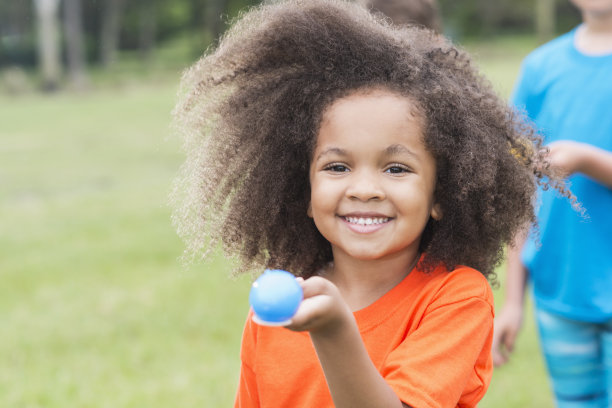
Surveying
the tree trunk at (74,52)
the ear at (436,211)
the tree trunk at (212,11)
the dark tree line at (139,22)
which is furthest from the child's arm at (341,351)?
the tree trunk at (212,11)

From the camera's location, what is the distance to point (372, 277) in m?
2.06

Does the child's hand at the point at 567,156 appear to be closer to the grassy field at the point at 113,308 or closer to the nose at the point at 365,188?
the grassy field at the point at 113,308

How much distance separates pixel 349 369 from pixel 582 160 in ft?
4.73

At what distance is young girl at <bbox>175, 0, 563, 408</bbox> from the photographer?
6.18 feet

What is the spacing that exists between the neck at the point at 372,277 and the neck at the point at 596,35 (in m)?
1.44

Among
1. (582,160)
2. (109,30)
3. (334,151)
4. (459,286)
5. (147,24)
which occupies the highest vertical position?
(147,24)

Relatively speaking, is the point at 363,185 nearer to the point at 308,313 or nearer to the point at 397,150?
the point at 397,150

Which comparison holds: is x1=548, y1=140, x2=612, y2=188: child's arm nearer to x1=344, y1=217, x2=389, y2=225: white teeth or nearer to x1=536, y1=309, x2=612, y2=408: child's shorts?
x1=536, y1=309, x2=612, y2=408: child's shorts

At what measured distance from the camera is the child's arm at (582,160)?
8.43 feet

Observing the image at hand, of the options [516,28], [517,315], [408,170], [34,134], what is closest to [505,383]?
[517,315]

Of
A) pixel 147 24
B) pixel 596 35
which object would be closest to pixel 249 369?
pixel 596 35

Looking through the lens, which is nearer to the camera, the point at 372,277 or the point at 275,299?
the point at 275,299

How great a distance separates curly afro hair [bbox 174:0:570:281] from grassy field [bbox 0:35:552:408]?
186 mm

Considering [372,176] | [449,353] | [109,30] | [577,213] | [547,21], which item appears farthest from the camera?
[109,30]
